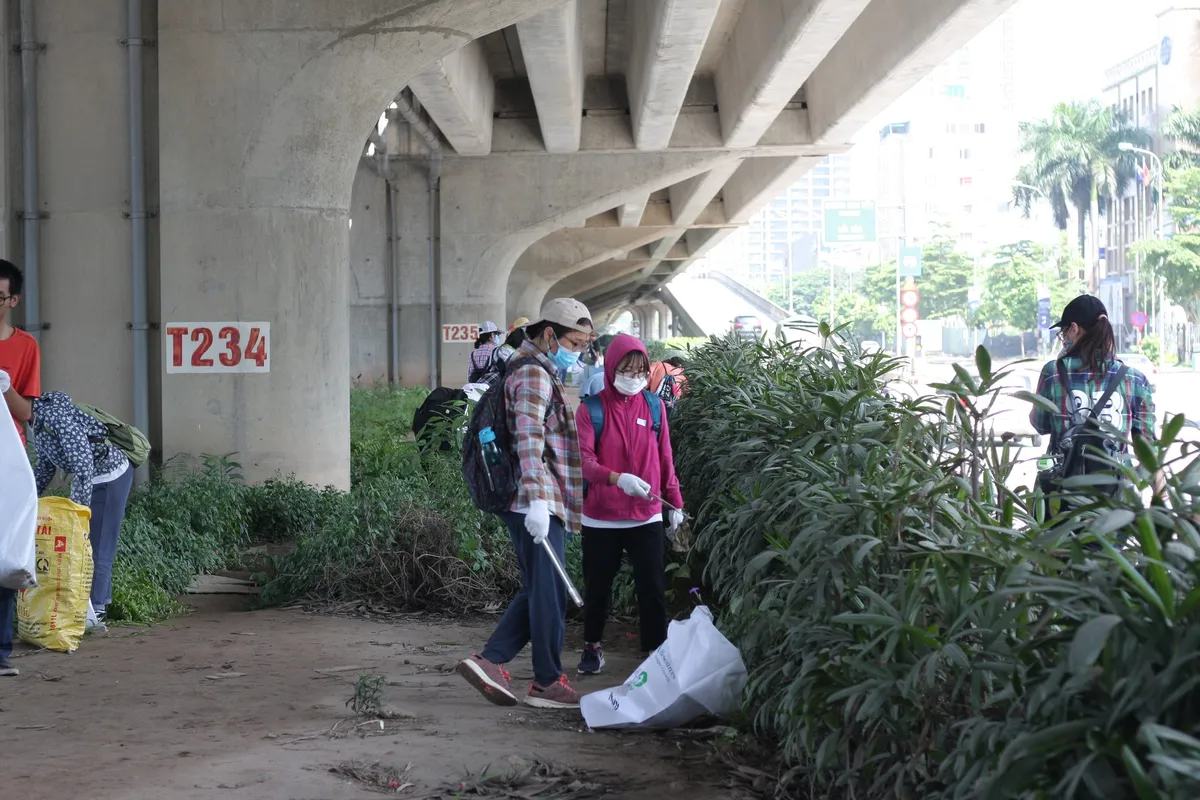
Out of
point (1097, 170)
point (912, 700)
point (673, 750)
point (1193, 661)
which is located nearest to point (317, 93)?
point (673, 750)

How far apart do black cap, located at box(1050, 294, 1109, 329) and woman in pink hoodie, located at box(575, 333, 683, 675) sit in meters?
1.93

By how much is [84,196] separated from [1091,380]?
7.44m

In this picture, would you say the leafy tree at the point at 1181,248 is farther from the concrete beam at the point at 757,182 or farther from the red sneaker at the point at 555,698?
the red sneaker at the point at 555,698

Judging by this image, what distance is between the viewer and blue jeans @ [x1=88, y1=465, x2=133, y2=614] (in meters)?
7.05

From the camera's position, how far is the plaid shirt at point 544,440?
5473mm

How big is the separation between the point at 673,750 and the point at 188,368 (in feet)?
21.3

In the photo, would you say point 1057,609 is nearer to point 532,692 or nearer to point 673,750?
point 673,750

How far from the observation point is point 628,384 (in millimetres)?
6121

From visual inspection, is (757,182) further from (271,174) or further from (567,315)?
(567,315)

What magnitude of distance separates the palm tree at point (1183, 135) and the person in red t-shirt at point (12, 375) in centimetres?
5690

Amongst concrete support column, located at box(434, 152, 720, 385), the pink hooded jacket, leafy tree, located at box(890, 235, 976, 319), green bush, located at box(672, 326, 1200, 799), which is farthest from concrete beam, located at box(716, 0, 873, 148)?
leafy tree, located at box(890, 235, 976, 319)

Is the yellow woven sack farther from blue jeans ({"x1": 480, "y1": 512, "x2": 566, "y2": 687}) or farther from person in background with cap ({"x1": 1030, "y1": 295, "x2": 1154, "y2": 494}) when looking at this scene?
person in background with cap ({"x1": 1030, "y1": 295, "x2": 1154, "y2": 494})

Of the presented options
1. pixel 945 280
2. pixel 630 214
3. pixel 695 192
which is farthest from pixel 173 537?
pixel 945 280

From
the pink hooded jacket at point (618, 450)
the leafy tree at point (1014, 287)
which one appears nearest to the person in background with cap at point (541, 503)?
the pink hooded jacket at point (618, 450)
